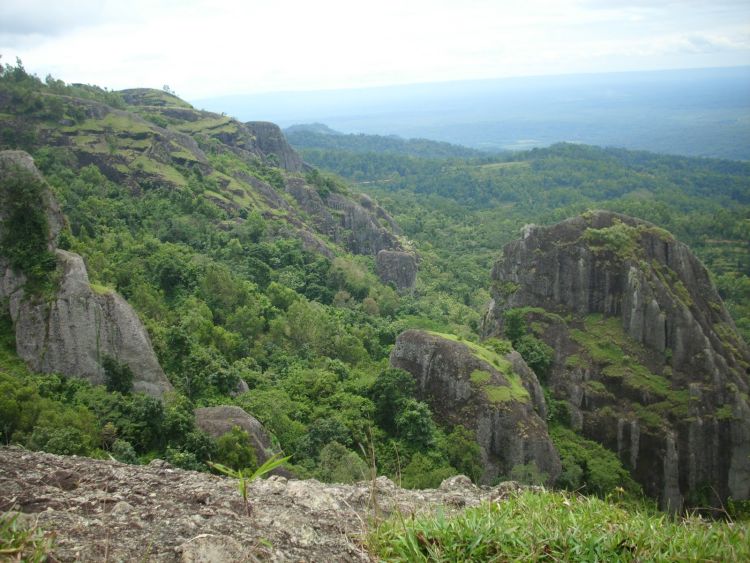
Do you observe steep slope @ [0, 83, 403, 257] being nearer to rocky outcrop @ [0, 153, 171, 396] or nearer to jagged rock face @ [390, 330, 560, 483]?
jagged rock face @ [390, 330, 560, 483]

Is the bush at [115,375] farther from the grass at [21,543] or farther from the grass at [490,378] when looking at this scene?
the grass at [21,543]

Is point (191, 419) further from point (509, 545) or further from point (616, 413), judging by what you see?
point (616, 413)

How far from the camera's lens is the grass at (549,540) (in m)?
5.88

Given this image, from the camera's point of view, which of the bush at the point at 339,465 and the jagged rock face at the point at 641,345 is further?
the jagged rock face at the point at 641,345

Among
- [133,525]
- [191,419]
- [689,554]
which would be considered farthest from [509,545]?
[191,419]

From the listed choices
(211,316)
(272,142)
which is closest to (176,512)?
(211,316)

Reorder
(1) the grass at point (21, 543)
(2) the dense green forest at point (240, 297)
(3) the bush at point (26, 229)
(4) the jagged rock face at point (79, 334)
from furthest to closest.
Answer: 1. (3) the bush at point (26, 229)
2. (4) the jagged rock face at point (79, 334)
3. (2) the dense green forest at point (240, 297)
4. (1) the grass at point (21, 543)

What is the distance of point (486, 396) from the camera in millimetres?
23188

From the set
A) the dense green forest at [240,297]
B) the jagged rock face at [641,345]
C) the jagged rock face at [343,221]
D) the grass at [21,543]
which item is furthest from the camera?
the jagged rock face at [343,221]

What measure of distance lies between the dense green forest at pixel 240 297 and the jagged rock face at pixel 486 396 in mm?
990

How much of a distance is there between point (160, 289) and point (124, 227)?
11004 mm

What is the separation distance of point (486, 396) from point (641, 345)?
1230 centimetres

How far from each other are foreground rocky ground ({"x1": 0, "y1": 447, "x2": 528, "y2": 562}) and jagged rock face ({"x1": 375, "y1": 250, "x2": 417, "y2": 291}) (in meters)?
51.9

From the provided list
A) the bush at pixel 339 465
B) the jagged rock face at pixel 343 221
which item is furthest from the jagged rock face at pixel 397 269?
the bush at pixel 339 465
